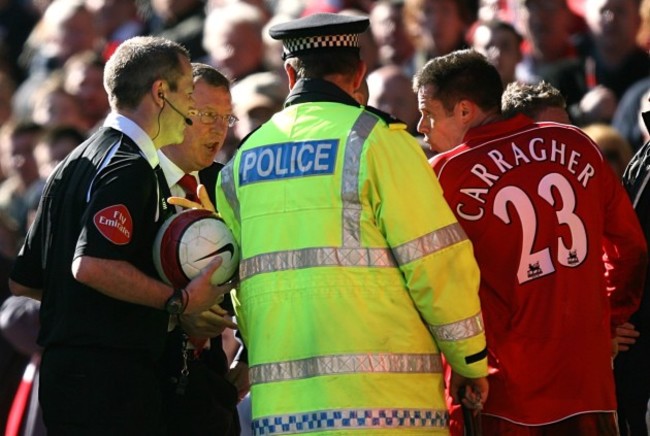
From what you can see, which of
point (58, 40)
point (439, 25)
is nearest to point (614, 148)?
point (439, 25)

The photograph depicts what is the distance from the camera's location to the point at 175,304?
671cm

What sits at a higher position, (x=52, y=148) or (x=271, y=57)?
(x=271, y=57)

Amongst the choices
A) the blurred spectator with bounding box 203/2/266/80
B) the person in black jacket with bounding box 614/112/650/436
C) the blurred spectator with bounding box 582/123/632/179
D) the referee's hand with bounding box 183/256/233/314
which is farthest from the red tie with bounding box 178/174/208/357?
the blurred spectator with bounding box 203/2/266/80

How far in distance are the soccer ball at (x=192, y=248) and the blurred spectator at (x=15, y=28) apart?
9778 mm

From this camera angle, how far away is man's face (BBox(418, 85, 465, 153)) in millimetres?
7402

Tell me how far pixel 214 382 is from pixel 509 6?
19.0ft

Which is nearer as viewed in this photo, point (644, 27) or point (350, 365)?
point (350, 365)

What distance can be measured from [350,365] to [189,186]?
1617mm

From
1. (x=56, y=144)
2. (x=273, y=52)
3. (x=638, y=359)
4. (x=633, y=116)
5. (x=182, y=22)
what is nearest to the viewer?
(x=638, y=359)

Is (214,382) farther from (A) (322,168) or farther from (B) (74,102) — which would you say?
(B) (74,102)

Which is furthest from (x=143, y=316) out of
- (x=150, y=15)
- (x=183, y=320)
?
(x=150, y=15)

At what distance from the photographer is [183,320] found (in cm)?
725

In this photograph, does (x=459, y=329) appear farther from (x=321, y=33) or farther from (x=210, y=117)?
(x=210, y=117)

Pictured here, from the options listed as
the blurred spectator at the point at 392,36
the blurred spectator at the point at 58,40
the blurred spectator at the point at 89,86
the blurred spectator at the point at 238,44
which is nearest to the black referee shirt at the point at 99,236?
the blurred spectator at the point at 238,44
